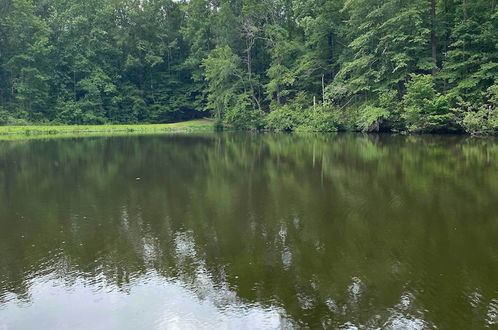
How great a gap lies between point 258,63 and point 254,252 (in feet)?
159

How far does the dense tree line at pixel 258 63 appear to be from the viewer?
31.0 meters

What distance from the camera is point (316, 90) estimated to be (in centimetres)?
4628

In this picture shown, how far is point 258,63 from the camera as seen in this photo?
52.7 meters

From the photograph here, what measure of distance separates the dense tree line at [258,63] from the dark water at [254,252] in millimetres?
20600

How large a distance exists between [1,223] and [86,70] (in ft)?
169

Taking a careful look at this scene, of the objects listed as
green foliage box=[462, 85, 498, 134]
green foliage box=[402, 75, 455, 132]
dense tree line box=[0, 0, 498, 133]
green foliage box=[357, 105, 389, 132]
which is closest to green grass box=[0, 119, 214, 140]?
dense tree line box=[0, 0, 498, 133]

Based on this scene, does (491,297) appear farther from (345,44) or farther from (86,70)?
(86,70)

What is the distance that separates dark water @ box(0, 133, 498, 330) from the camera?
15.0ft

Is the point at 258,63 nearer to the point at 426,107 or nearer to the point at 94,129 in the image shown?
the point at 94,129

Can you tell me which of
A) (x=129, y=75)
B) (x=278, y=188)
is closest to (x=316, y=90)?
(x=129, y=75)

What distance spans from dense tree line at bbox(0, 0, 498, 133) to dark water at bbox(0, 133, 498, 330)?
811 inches

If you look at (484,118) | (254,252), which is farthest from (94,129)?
(254,252)

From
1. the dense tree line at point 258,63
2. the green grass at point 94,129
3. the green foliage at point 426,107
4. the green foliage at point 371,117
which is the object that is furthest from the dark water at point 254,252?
the green grass at point 94,129

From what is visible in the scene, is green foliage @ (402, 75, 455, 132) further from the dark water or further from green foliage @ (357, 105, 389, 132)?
the dark water
